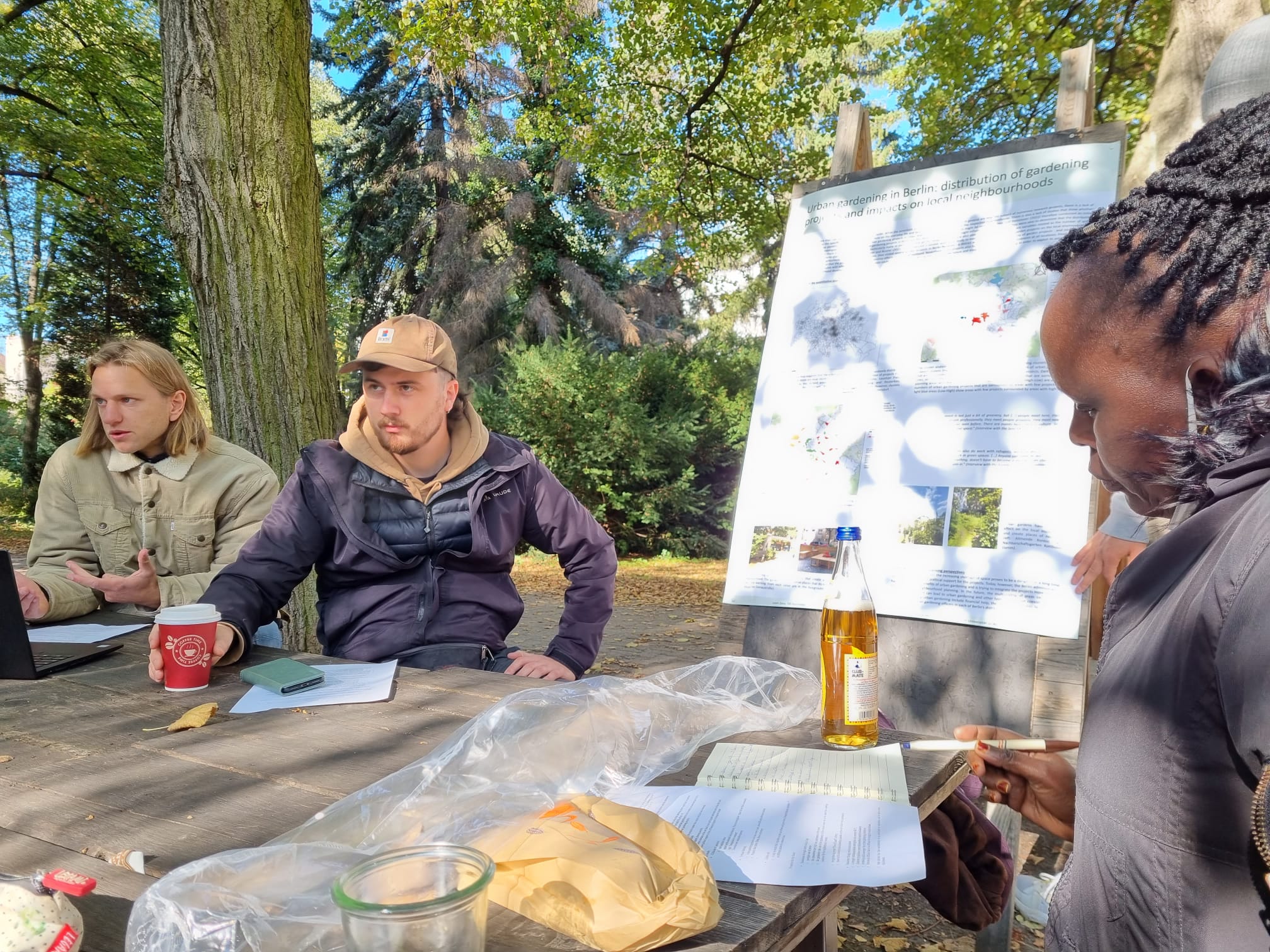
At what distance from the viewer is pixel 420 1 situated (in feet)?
30.4

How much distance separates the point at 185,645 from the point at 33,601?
1090 mm

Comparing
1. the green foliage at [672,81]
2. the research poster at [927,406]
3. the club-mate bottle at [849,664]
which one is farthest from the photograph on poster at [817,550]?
the green foliage at [672,81]

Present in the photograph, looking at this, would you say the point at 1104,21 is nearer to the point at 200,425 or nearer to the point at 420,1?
the point at 420,1

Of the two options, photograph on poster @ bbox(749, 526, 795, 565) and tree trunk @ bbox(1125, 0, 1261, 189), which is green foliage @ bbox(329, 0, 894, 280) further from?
photograph on poster @ bbox(749, 526, 795, 565)

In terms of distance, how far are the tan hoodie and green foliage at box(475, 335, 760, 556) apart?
8702 millimetres

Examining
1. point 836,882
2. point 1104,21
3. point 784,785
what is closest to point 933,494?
point 784,785

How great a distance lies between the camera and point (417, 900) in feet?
2.58

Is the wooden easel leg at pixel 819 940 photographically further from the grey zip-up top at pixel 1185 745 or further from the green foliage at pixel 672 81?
the green foliage at pixel 672 81

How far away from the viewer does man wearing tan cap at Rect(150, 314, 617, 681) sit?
8.60 ft

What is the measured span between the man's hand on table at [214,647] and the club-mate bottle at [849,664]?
142cm

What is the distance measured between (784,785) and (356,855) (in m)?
0.61

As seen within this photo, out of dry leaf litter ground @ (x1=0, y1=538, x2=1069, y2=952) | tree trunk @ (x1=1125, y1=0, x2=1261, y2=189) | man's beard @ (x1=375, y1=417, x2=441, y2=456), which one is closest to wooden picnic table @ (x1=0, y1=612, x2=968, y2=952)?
dry leaf litter ground @ (x1=0, y1=538, x2=1069, y2=952)

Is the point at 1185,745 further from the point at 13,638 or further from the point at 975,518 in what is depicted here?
the point at 13,638

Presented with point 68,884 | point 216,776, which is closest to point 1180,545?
point 68,884
